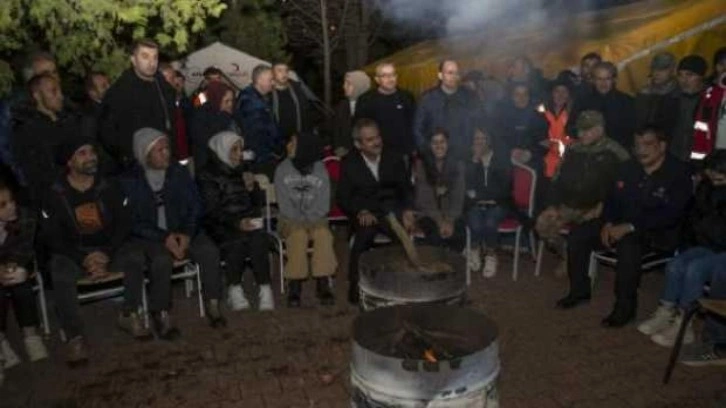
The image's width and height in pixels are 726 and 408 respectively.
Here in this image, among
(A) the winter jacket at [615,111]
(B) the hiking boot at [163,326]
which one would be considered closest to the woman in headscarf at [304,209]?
(B) the hiking boot at [163,326]

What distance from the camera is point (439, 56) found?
13820mm

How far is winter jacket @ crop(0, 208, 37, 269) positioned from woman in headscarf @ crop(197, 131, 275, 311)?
145cm

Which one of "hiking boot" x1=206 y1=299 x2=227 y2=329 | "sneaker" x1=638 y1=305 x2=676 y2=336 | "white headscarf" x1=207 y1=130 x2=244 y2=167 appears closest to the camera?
"sneaker" x1=638 y1=305 x2=676 y2=336

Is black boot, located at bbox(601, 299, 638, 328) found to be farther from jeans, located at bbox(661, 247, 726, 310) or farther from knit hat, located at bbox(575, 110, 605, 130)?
knit hat, located at bbox(575, 110, 605, 130)

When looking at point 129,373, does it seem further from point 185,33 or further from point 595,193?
point 185,33

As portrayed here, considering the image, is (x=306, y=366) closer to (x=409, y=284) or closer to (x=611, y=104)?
(x=409, y=284)

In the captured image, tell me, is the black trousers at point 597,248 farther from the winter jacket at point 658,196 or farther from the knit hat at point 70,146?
the knit hat at point 70,146

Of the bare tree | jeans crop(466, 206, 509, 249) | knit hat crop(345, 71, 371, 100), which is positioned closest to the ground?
jeans crop(466, 206, 509, 249)

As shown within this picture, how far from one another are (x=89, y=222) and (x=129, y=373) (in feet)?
4.20

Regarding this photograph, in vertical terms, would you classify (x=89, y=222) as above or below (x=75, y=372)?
above

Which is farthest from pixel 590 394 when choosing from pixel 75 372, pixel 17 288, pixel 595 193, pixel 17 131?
pixel 17 131

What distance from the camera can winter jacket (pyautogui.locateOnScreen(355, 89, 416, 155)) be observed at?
7500 mm

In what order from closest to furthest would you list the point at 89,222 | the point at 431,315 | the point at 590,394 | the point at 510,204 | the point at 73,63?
the point at 431,315
the point at 590,394
the point at 89,222
the point at 510,204
the point at 73,63

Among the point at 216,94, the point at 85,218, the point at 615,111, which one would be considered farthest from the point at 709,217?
the point at 85,218
